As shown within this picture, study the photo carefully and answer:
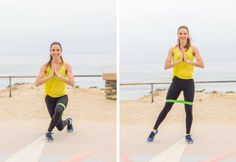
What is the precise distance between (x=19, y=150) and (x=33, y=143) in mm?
155

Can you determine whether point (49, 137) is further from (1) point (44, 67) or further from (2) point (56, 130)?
(1) point (44, 67)

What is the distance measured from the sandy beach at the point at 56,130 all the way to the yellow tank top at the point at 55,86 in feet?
1.11

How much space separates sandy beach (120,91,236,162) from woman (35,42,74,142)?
528 mm

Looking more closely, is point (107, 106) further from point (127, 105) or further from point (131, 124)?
point (131, 124)

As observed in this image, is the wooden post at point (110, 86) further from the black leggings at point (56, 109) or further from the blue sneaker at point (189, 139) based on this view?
the blue sneaker at point (189, 139)

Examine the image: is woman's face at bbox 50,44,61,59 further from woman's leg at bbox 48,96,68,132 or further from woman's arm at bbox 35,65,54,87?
woman's leg at bbox 48,96,68,132

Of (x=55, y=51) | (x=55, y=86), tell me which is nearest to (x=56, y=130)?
(x=55, y=86)

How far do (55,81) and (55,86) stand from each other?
0.14 ft

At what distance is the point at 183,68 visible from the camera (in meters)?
2.74

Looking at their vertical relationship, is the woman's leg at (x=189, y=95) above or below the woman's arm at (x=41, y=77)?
below

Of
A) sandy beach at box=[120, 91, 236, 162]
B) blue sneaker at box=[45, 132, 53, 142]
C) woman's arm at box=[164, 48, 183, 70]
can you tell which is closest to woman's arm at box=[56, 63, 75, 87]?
blue sneaker at box=[45, 132, 53, 142]

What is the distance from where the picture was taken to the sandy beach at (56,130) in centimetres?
255

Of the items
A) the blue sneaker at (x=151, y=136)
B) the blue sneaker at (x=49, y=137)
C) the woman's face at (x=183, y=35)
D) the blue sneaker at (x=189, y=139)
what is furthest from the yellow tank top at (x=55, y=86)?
the blue sneaker at (x=189, y=139)

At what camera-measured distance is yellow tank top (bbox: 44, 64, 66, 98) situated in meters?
2.78
